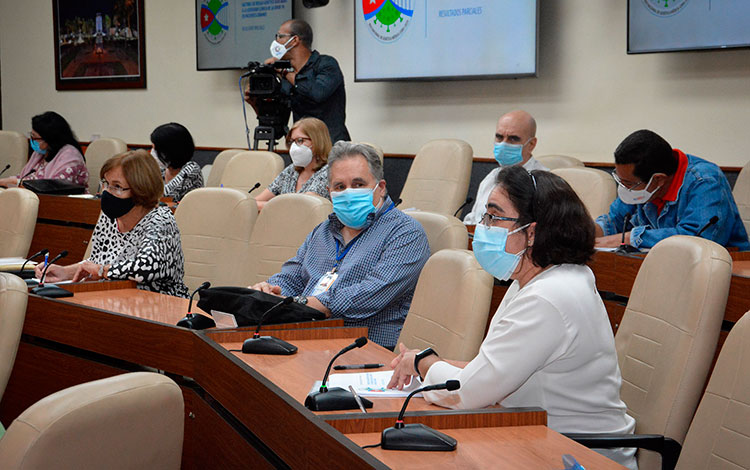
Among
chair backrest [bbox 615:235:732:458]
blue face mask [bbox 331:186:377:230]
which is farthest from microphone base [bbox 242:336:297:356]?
chair backrest [bbox 615:235:732:458]

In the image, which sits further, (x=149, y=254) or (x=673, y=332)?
(x=149, y=254)

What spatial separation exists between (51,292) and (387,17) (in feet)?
12.9

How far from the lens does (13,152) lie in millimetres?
8148

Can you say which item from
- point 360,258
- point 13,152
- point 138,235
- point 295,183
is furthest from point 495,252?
point 13,152

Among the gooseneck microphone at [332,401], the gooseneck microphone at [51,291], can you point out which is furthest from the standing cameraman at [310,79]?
the gooseneck microphone at [332,401]

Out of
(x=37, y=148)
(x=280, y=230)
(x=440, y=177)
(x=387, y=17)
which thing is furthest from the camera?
(x=37, y=148)

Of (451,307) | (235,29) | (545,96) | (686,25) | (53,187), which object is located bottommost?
(451,307)

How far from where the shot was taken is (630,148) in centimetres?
333

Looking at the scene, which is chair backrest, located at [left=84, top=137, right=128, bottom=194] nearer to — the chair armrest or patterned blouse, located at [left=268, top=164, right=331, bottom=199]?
patterned blouse, located at [left=268, top=164, right=331, bottom=199]

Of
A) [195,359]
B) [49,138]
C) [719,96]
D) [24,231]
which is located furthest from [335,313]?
[49,138]

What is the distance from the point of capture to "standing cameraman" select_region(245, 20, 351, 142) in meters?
5.32

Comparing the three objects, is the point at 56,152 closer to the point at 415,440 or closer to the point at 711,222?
the point at 711,222

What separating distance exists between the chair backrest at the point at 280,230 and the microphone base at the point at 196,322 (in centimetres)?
95

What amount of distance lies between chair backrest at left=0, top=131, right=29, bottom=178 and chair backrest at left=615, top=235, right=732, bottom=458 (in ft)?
23.8
